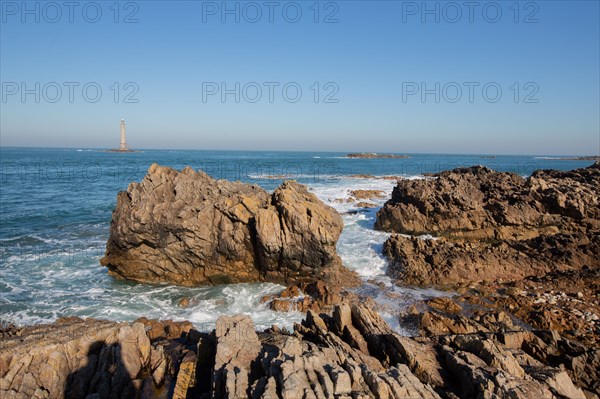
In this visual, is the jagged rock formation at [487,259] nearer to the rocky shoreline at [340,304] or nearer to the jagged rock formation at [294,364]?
the rocky shoreline at [340,304]

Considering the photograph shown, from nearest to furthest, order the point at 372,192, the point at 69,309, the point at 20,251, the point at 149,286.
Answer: the point at 69,309
the point at 149,286
the point at 20,251
the point at 372,192

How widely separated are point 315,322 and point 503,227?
59.8 ft

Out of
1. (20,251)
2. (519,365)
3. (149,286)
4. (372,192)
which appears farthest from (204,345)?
(372,192)

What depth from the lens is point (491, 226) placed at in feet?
74.7

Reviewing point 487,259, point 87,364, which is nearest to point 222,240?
point 87,364

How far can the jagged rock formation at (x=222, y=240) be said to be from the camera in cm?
1628

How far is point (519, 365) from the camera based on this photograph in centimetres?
739

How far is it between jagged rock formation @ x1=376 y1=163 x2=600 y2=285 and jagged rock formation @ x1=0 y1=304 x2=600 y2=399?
26.4ft

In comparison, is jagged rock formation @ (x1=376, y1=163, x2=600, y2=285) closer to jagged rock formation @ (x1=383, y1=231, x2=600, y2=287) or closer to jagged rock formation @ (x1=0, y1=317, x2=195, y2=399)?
jagged rock formation @ (x1=383, y1=231, x2=600, y2=287)

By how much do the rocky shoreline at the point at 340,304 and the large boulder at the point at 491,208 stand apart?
9cm

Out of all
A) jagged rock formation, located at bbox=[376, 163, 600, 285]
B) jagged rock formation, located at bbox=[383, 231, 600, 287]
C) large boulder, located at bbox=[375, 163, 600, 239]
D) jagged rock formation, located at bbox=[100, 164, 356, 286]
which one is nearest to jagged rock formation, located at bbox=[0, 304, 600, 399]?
jagged rock formation, located at bbox=[100, 164, 356, 286]

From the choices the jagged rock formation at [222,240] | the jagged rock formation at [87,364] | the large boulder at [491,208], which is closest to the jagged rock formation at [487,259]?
the large boulder at [491,208]

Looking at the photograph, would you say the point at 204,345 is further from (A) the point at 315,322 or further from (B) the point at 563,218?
(B) the point at 563,218

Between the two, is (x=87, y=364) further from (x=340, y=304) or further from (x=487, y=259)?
(x=487, y=259)
